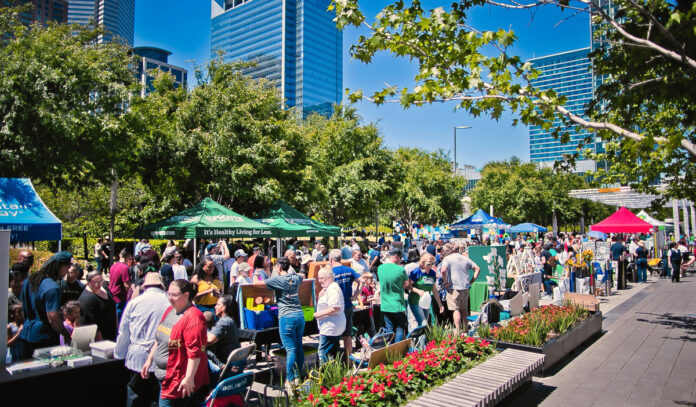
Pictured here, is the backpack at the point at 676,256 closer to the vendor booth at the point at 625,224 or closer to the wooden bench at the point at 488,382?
the vendor booth at the point at 625,224

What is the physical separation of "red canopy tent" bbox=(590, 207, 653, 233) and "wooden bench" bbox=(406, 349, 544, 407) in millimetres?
18045

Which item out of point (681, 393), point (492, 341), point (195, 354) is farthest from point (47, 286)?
point (681, 393)

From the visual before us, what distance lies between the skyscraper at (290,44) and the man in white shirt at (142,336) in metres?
141

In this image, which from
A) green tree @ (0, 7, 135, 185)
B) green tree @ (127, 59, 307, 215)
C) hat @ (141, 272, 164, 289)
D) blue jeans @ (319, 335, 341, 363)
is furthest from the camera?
green tree @ (127, 59, 307, 215)

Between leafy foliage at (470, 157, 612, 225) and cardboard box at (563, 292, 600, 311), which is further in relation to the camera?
leafy foliage at (470, 157, 612, 225)

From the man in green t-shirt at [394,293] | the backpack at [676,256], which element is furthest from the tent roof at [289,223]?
the backpack at [676,256]

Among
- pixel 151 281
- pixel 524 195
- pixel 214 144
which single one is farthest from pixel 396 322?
pixel 524 195

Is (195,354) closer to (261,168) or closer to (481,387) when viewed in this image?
(481,387)

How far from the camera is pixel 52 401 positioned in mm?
4516

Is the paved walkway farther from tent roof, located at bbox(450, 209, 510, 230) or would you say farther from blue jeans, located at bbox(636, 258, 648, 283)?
tent roof, located at bbox(450, 209, 510, 230)

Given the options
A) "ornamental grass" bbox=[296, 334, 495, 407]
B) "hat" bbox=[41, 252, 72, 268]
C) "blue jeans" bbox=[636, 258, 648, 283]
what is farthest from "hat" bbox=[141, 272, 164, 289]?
"blue jeans" bbox=[636, 258, 648, 283]

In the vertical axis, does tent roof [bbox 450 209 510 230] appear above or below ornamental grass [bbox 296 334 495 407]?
above

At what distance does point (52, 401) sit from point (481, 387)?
4.25 m

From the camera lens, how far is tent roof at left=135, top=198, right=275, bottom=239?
10.9 meters
